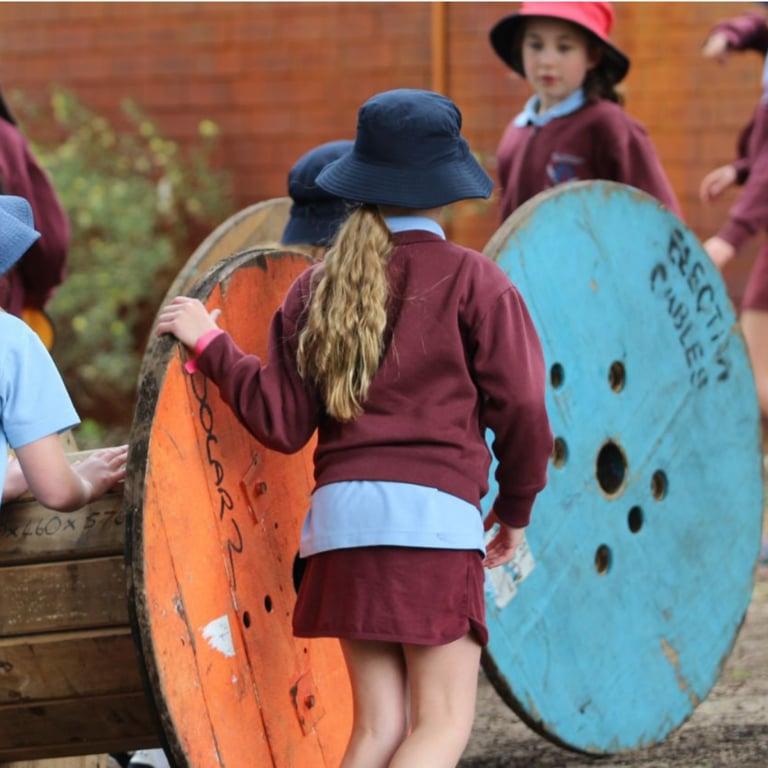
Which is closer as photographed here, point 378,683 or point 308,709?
point 378,683

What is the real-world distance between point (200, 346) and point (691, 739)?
1.98 metres

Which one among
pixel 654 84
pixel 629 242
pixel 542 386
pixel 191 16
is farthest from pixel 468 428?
pixel 191 16

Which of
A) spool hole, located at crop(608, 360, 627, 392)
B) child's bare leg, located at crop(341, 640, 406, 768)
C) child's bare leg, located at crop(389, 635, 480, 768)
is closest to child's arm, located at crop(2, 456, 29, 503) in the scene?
child's bare leg, located at crop(341, 640, 406, 768)

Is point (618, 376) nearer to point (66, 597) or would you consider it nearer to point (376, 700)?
point (376, 700)

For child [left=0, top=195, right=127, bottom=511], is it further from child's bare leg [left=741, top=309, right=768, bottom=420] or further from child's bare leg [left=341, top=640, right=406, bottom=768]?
child's bare leg [left=741, top=309, right=768, bottom=420]

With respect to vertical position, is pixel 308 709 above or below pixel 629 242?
below

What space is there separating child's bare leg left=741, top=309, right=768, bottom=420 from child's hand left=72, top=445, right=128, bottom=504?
3.49m

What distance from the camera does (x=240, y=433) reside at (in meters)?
3.03

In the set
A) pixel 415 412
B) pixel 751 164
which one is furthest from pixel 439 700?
pixel 751 164

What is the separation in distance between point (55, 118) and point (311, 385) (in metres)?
6.21

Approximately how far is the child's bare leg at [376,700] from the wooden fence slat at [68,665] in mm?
397

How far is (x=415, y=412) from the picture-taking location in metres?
2.85

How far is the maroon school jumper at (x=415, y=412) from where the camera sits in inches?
111

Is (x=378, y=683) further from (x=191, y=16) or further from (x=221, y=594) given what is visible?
(x=191, y=16)
